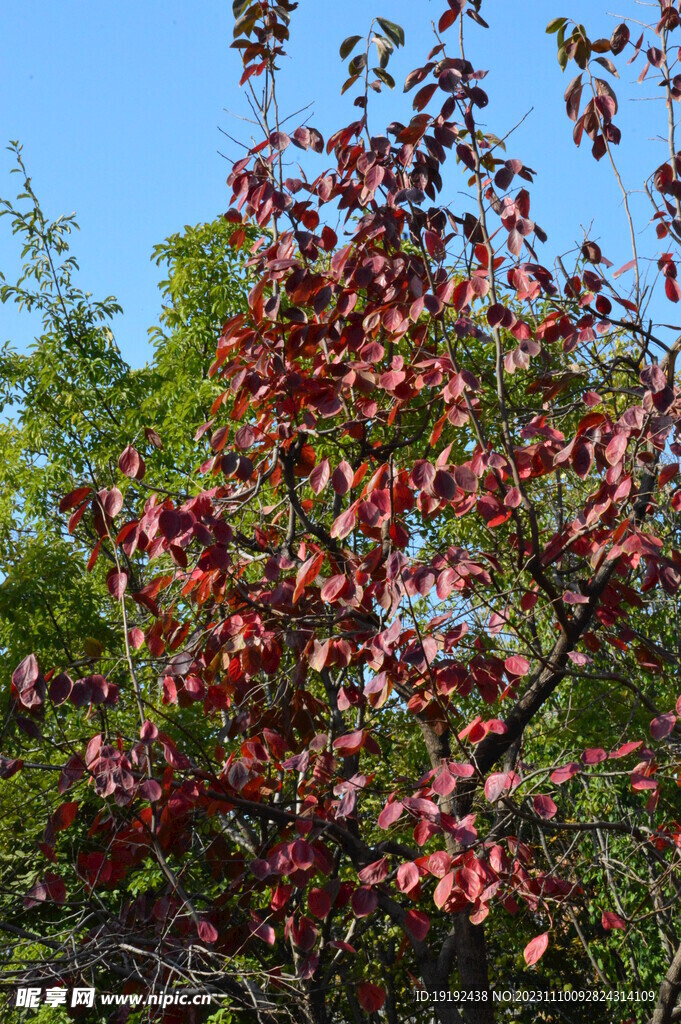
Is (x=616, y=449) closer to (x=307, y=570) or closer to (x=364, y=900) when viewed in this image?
(x=307, y=570)

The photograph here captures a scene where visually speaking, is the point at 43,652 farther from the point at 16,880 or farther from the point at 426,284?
the point at 426,284

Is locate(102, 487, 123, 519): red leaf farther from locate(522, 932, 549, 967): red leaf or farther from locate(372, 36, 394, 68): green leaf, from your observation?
locate(522, 932, 549, 967): red leaf

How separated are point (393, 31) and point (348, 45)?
17cm

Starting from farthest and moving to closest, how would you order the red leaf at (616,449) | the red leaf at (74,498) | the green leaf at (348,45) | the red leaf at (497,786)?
the green leaf at (348,45) → the red leaf at (74,498) → the red leaf at (616,449) → the red leaf at (497,786)

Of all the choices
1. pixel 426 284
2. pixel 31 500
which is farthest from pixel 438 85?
pixel 31 500

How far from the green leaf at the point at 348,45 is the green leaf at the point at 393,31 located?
11cm

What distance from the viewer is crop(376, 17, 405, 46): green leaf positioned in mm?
2669

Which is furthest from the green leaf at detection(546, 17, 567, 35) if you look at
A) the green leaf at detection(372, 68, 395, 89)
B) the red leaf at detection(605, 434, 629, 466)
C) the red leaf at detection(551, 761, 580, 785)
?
the red leaf at detection(551, 761, 580, 785)

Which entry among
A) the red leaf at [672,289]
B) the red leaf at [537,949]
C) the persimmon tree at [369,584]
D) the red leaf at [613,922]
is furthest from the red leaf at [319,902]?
the red leaf at [672,289]

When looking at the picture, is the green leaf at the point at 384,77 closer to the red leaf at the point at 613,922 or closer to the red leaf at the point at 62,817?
the red leaf at the point at 62,817

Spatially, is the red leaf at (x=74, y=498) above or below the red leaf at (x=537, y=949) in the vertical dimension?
above

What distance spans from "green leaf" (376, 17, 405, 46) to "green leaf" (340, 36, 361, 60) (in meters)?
0.11

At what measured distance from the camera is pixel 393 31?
2686 mm

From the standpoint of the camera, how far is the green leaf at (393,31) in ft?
8.76
